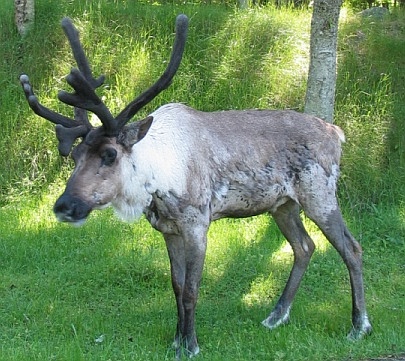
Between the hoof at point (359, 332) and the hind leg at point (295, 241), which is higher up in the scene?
the hind leg at point (295, 241)

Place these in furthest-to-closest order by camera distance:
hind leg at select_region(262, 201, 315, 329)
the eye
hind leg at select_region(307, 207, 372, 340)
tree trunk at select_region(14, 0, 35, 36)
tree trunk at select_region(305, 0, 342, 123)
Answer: tree trunk at select_region(14, 0, 35, 36)
tree trunk at select_region(305, 0, 342, 123)
hind leg at select_region(262, 201, 315, 329)
hind leg at select_region(307, 207, 372, 340)
the eye

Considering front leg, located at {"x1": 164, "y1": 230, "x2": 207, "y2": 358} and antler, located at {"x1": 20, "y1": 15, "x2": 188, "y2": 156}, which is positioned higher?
antler, located at {"x1": 20, "y1": 15, "x2": 188, "y2": 156}

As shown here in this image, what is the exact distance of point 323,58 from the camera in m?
9.13

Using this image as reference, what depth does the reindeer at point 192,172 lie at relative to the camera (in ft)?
18.8

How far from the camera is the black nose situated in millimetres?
5488

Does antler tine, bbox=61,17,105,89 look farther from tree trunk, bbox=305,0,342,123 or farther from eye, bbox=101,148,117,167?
tree trunk, bbox=305,0,342,123

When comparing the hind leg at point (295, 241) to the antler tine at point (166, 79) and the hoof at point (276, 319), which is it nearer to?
the hoof at point (276, 319)

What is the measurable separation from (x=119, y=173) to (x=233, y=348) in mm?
1575

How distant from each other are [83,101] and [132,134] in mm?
427

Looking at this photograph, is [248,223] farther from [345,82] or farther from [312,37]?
[345,82]

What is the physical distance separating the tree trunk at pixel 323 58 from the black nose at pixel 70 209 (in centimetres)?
432

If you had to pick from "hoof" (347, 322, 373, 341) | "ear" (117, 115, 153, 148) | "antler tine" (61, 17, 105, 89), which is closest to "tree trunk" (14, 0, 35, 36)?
"antler tine" (61, 17, 105, 89)

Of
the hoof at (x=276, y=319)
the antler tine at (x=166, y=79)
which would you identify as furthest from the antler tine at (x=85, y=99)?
the hoof at (x=276, y=319)

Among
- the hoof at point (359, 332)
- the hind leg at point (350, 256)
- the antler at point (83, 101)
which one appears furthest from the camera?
the hind leg at point (350, 256)
